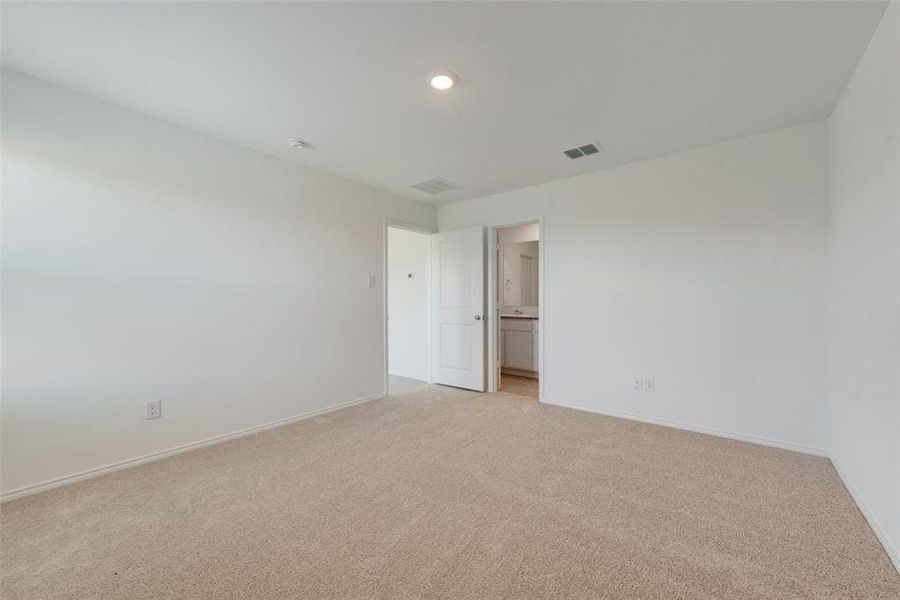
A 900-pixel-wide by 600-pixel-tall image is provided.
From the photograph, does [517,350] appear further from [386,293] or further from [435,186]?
[435,186]

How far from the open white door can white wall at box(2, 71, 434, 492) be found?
1498 millimetres

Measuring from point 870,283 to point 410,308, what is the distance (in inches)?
175

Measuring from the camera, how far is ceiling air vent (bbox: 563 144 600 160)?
302 centimetres

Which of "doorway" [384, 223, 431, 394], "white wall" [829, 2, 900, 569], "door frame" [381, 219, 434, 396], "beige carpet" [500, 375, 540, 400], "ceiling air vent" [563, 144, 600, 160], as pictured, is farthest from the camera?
"doorway" [384, 223, 431, 394]

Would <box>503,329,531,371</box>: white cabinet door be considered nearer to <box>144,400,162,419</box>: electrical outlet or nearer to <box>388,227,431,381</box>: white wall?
<box>388,227,431,381</box>: white wall

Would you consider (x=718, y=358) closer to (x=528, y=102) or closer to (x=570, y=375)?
(x=570, y=375)

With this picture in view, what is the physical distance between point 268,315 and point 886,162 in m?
4.00

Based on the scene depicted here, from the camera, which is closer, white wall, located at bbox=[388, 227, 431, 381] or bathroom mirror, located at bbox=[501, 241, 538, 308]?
white wall, located at bbox=[388, 227, 431, 381]

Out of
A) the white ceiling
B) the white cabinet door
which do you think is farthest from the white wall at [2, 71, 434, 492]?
the white cabinet door

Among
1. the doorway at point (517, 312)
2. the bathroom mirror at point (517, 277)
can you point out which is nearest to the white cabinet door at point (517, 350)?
the doorway at point (517, 312)

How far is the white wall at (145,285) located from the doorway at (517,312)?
1969 millimetres

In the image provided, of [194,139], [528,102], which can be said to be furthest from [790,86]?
[194,139]

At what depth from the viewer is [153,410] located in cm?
255

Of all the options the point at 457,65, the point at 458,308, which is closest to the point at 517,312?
the point at 458,308
